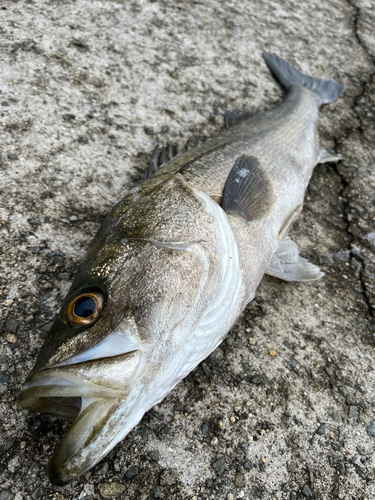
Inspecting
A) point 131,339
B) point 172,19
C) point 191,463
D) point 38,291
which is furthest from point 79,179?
point 172,19

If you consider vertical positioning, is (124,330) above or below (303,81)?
below

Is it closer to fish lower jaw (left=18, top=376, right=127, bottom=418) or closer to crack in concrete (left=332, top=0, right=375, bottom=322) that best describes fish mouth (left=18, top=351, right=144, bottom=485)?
fish lower jaw (left=18, top=376, right=127, bottom=418)

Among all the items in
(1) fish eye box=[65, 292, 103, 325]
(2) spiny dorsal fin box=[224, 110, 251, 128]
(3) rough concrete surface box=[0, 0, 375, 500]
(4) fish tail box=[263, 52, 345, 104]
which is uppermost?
(4) fish tail box=[263, 52, 345, 104]

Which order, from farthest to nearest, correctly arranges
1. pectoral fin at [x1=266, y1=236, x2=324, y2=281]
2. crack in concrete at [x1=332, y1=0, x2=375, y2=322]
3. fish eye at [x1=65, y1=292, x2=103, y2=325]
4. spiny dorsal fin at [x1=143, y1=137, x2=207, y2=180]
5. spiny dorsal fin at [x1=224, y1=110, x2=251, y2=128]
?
spiny dorsal fin at [x1=224, y1=110, x2=251, y2=128], crack in concrete at [x1=332, y1=0, x2=375, y2=322], spiny dorsal fin at [x1=143, y1=137, x2=207, y2=180], pectoral fin at [x1=266, y1=236, x2=324, y2=281], fish eye at [x1=65, y1=292, x2=103, y2=325]

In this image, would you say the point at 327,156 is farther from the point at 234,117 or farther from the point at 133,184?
the point at 133,184

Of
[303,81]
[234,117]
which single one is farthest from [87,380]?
[303,81]

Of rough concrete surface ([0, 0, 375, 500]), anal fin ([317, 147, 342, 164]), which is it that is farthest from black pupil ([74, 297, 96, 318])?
anal fin ([317, 147, 342, 164])

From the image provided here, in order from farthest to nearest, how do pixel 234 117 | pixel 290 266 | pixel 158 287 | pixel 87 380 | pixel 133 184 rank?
pixel 234 117
pixel 133 184
pixel 290 266
pixel 158 287
pixel 87 380

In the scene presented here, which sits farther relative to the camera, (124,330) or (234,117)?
(234,117)

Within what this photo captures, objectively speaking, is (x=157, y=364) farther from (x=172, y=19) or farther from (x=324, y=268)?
(x=172, y=19)
